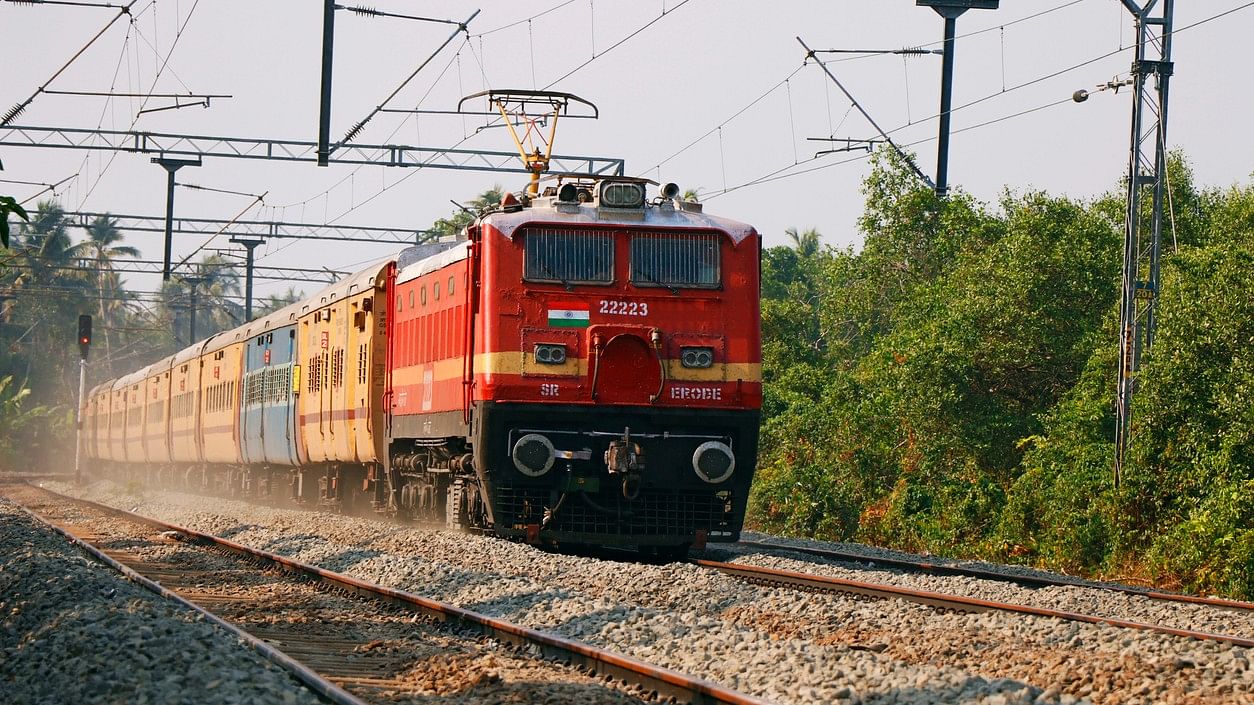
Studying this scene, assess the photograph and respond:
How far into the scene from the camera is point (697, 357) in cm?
1552

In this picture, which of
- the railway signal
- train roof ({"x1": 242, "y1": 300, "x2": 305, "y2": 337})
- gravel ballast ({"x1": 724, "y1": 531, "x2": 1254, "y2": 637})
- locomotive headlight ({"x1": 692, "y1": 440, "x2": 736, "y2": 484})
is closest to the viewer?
gravel ballast ({"x1": 724, "y1": 531, "x2": 1254, "y2": 637})

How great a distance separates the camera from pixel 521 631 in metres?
10.1

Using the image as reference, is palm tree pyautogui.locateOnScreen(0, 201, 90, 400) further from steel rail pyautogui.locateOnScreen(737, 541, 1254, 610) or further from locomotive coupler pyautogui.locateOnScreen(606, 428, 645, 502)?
locomotive coupler pyautogui.locateOnScreen(606, 428, 645, 502)

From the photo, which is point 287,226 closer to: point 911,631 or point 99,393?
point 99,393

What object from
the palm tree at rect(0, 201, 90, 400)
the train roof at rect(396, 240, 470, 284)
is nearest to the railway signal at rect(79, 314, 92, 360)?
the train roof at rect(396, 240, 470, 284)

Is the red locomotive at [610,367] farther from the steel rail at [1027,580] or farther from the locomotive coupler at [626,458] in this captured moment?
the steel rail at [1027,580]

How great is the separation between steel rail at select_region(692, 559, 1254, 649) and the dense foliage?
591cm

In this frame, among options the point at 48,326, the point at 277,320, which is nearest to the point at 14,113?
the point at 277,320

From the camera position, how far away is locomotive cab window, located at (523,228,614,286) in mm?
15406

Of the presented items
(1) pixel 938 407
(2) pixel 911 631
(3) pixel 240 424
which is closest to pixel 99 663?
(2) pixel 911 631

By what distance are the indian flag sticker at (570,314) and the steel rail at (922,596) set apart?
10.0ft

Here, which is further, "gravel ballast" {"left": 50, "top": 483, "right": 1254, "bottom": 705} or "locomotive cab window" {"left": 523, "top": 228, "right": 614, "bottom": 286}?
"locomotive cab window" {"left": 523, "top": 228, "right": 614, "bottom": 286}

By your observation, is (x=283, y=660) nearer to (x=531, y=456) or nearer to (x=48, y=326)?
(x=531, y=456)

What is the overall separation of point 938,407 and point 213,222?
28076mm
